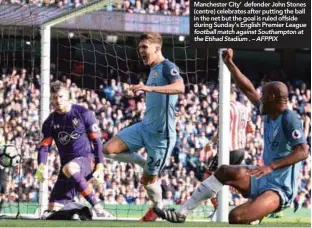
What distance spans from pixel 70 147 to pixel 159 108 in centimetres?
171

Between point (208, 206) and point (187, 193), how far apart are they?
2397 mm

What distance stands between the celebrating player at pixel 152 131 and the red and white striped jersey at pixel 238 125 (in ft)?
6.49

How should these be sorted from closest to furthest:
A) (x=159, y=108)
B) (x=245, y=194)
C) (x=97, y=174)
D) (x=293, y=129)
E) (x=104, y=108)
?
(x=293, y=129)
(x=245, y=194)
(x=159, y=108)
(x=97, y=174)
(x=104, y=108)

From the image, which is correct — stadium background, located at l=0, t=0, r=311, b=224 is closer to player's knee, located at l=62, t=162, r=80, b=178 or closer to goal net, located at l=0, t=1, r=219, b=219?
goal net, located at l=0, t=1, r=219, b=219

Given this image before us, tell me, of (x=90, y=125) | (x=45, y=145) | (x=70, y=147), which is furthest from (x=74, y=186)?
(x=90, y=125)

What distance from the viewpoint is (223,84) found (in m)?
12.3

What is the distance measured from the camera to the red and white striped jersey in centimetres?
1295

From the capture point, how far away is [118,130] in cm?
2253

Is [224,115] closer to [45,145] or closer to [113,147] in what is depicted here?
[113,147]

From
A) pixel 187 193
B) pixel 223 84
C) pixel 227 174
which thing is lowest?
pixel 187 193

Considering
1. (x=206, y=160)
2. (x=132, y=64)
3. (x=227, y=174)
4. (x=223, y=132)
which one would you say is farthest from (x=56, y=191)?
(x=132, y=64)

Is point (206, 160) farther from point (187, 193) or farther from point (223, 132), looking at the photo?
point (223, 132)

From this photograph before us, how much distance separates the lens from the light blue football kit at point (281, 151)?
8492 millimetres

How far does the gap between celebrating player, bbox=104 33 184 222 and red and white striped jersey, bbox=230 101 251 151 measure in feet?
6.49
